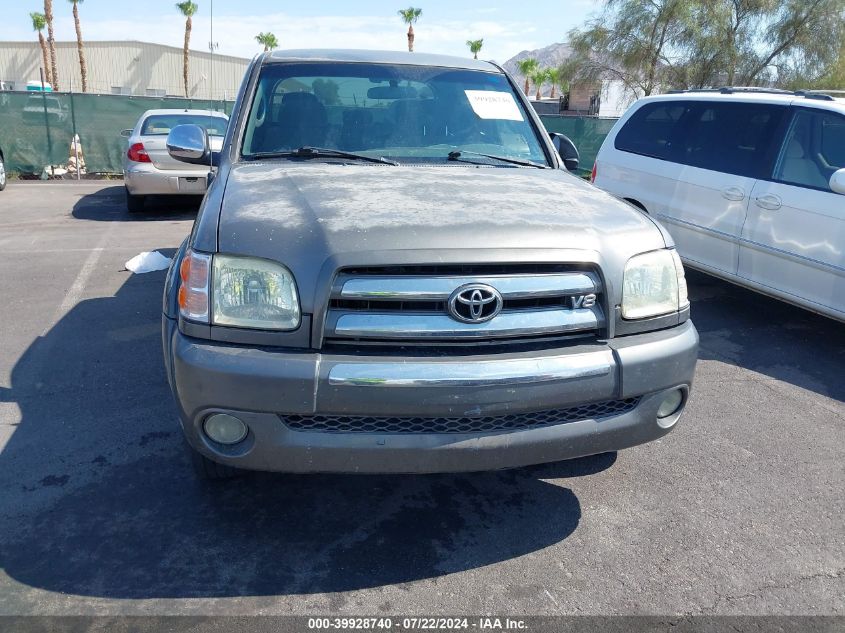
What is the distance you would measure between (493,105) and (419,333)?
2192 mm

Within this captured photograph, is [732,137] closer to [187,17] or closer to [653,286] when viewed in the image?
[653,286]

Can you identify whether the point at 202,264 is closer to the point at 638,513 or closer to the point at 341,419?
the point at 341,419

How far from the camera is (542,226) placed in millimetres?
2664

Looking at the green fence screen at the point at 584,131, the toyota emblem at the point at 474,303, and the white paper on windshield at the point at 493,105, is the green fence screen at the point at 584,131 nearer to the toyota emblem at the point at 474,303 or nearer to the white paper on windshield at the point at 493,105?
the white paper on windshield at the point at 493,105

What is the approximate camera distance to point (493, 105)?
4.17 metres

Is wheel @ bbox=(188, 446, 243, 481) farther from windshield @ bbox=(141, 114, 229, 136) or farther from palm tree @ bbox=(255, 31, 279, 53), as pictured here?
palm tree @ bbox=(255, 31, 279, 53)

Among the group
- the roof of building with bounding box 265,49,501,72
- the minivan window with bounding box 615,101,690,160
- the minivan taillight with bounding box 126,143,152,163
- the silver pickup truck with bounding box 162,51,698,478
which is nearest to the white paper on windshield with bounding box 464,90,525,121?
the roof of building with bounding box 265,49,501,72

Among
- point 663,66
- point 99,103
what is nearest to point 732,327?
point 99,103

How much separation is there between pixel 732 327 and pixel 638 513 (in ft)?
10.7

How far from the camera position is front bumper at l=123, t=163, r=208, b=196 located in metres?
A: 10.5

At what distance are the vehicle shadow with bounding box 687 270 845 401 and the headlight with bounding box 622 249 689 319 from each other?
2362mm

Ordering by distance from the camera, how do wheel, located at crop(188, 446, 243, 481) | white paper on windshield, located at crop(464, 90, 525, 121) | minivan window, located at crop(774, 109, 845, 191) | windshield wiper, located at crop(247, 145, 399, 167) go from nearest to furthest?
wheel, located at crop(188, 446, 243, 481)
windshield wiper, located at crop(247, 145, 399, 167)
white paper on windshield, located at crop(464, 90, 525, 121)
minivan window, located at crop(774, 109, 845, 191)

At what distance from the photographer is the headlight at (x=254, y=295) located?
2443mm

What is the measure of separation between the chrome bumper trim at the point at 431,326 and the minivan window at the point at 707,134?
12.9ft
